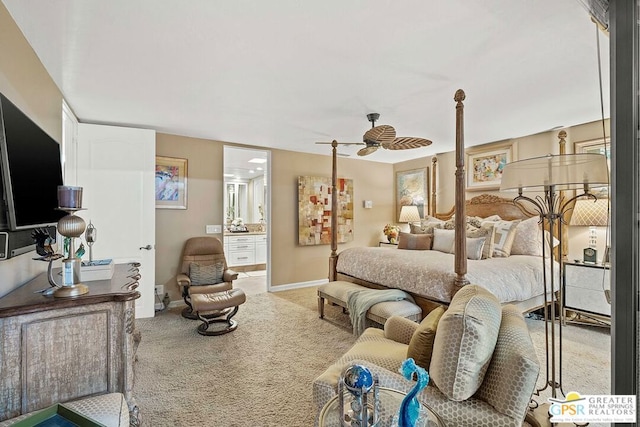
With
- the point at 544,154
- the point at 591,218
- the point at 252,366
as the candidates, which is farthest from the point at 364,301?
the point at 544,154

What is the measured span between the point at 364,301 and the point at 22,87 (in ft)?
10.1

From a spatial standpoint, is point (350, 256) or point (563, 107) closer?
point (563, 107)

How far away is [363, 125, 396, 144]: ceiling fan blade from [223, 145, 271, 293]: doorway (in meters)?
2.49

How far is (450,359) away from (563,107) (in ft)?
10.9

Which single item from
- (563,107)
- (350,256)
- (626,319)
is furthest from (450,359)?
(563,107)

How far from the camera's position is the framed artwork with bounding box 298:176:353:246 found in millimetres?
5418

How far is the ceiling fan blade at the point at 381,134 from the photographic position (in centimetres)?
298

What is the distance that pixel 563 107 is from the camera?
3.16 metres

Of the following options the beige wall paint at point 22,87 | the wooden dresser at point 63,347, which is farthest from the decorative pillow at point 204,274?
the wooden dresser at point 63,347

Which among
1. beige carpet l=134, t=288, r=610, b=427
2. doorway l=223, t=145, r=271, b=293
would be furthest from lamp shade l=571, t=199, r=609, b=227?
doorway l=223, t=145, r=271, b=293

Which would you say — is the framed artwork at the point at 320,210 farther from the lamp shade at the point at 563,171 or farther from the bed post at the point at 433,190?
the lamp shade at the point at 563,171

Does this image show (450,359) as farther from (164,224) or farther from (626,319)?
(164,224)

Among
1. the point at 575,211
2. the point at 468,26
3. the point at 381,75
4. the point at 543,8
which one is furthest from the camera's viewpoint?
the point at 575,211

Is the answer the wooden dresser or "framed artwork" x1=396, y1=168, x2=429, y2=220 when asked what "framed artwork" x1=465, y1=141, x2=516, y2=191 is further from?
the wooden dresser
